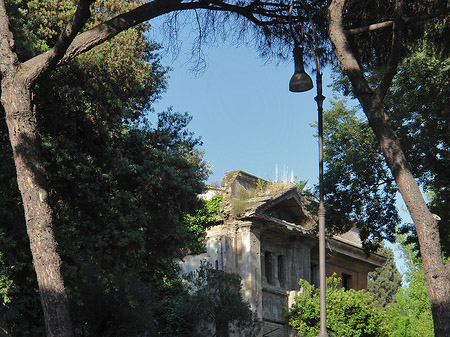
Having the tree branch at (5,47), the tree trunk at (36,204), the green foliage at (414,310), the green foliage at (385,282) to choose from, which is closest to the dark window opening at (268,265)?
the green foliage at (414,310)

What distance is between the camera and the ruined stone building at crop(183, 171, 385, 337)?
27.3 metres

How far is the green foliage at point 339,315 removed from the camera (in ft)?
87.9

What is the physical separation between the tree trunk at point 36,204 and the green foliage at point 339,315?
18737mm

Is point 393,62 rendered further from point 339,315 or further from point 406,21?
point 339,315

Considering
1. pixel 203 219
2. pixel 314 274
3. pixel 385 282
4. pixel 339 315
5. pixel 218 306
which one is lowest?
pixel 218 306

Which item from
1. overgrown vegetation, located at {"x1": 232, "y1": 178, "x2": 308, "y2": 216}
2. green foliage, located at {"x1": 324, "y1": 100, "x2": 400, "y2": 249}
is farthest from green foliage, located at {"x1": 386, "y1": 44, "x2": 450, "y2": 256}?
overgrown vegetation, located at {"x1": 232, "y1": 178, "x2": 308, "y2": 216}

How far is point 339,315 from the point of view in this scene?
27.2m

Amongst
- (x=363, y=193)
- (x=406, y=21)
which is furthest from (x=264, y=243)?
(x=406, y=21)

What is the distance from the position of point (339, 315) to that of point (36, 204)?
1981 cm

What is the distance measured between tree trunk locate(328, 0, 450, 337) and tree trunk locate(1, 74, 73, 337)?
478 cm

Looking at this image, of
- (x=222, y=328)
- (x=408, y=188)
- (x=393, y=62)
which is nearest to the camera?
(x=408, y=188)

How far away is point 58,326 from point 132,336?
1047 centimetres

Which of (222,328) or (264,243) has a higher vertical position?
(264,243)

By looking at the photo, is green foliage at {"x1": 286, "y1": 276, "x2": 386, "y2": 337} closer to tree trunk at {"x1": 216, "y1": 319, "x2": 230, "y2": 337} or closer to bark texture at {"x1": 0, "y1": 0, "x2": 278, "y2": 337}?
tree trunk at {"x1": 216, "y1": 319, "x2": 230, "y2": 337}
